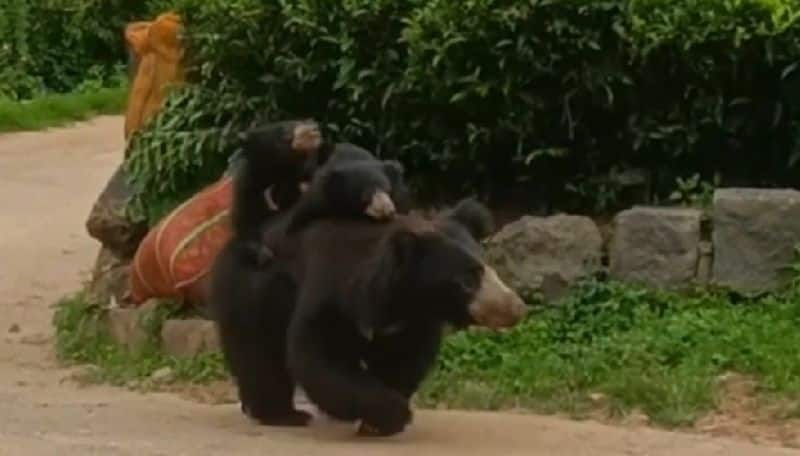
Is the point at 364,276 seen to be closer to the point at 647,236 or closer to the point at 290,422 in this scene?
the point at 290,422

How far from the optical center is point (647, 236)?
9805 millimetres

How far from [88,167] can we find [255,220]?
1131cm

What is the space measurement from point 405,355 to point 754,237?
2364 mm

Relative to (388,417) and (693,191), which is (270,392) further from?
(693,191)

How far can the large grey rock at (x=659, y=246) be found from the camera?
385 inches

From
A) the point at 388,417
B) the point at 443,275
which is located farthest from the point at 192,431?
the point at 443,275

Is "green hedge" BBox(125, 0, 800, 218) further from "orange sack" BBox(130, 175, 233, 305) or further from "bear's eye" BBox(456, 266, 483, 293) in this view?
"bear's eye" BBox(456, 266, 483, 293)

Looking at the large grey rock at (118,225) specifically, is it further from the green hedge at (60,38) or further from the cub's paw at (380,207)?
the green hedge at (60,38)

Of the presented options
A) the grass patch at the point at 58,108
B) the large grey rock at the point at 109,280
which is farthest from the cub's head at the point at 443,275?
the grass patch at the point at 58,108

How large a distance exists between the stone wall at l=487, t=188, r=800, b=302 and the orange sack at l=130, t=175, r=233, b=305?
4.66 feet

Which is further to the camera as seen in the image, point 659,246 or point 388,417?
point 659,246

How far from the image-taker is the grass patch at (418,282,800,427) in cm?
872

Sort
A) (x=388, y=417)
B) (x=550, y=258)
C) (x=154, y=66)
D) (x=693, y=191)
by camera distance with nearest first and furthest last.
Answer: (x=388, y=417) → (x=550, y=258) → (x=693, y=191) → (x=154, y=66)

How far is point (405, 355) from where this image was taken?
7.93 meters
